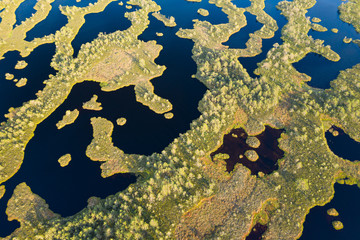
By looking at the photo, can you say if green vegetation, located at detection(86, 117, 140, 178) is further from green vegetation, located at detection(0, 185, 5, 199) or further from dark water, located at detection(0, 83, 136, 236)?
green vegetation, located at detection(0, 185, 5, 199)

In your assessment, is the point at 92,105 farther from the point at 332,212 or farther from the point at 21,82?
the point at 332,212

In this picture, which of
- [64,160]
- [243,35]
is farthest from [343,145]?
[64,160]

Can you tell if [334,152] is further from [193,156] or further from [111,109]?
[111,109]

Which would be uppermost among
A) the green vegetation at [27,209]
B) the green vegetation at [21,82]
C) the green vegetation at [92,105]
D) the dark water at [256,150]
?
the green vegetation at [21,82]

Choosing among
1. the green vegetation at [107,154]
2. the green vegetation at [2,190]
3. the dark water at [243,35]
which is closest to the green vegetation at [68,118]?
the green vegetation at [107,154]

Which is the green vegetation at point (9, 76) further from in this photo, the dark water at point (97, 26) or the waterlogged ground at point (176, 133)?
the dark water at point (97, 26)

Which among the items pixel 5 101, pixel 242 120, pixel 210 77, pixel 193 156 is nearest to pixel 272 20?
pixel 210 77
